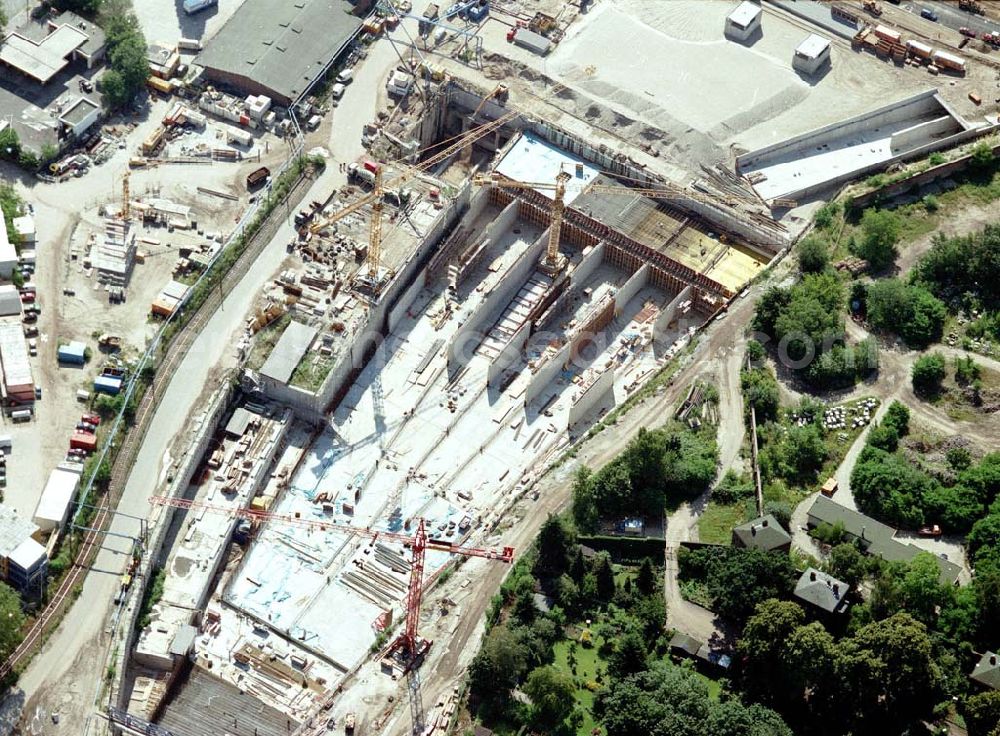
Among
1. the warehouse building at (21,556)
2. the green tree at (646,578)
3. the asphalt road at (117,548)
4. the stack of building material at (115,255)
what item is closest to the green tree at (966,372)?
the green tree at (646,578)

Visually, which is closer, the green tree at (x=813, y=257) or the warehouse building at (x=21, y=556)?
the warehouse building at (x=21, y=556)

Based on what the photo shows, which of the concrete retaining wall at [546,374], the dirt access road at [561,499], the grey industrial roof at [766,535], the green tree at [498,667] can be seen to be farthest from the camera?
the concrete retaining wall at [546,374]

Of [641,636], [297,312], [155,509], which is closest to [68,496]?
[155,509]

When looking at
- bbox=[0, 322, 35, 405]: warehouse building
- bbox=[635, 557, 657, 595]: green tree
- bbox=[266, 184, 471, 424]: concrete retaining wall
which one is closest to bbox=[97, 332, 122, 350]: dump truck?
bbox=[0, 322, 35, 405]: warehouse building

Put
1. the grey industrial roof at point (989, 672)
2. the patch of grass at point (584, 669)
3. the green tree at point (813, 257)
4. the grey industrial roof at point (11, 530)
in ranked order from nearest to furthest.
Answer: the grey industrial roof at point (989, 672) < the patch of grass at point (584, 669) < the grey industrial roof at point (11, 530) < the green tree at point (813, 257)

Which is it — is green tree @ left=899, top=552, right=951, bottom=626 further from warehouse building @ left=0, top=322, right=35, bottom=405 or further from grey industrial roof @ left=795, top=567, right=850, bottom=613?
warehouse building @ left=0, top=322, right=35, bottom=405

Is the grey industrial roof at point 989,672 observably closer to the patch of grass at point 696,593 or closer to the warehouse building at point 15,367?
the patch of grass at point 696,593

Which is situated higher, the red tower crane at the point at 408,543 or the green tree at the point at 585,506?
the green tree at the point at 585,506

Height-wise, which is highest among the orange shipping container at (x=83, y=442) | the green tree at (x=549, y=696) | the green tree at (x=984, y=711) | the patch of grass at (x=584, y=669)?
the green tree at (x=984, y=711)

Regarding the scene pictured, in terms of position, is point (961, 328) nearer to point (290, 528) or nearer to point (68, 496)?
point (290, 528)
